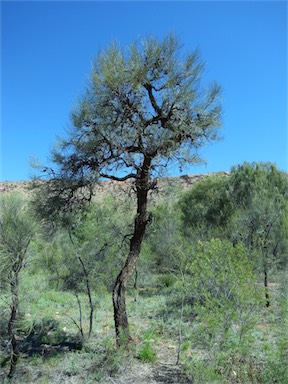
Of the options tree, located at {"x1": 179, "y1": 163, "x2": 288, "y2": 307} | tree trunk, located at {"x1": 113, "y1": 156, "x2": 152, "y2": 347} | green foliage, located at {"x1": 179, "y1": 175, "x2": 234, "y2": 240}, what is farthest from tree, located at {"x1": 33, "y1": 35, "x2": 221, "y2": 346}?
green foliage, located at {"x1": 179, "y1": 175, "x2": 234, "y2": 240}

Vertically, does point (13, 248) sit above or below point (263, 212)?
below

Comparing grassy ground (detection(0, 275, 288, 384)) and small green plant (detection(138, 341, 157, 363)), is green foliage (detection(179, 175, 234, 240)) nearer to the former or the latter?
grassy ground (detection(0, 275, 288, 384))

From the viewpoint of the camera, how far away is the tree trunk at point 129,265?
8.57 meters

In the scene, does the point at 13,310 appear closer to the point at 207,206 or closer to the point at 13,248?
the point at 13,248

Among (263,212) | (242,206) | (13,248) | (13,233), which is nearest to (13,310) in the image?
(13,248)

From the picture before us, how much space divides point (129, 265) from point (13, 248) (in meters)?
2.66

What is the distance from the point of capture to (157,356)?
842cm

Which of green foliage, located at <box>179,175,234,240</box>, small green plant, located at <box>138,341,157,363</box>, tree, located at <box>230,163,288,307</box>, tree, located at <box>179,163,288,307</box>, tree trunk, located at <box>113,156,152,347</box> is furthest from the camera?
green foliage, located at <box>179,175,234,240</box>

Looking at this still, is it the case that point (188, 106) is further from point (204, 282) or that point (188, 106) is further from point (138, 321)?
point (138, 321)

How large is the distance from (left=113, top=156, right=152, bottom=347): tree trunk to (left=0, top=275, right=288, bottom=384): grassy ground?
451 millimetres

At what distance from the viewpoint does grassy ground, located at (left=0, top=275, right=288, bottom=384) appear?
6.27 meters

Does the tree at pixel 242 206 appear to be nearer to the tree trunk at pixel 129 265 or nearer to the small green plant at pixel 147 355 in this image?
the tree trunk at pixel 129 265

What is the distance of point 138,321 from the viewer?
11992mm

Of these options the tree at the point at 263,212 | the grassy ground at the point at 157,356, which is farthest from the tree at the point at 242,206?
the grassy ground at the point at 157,356
